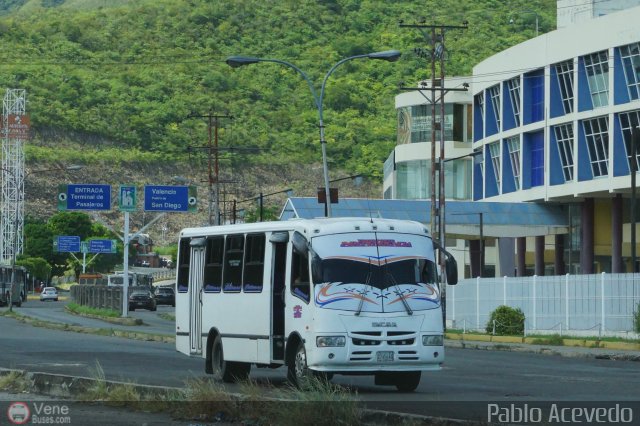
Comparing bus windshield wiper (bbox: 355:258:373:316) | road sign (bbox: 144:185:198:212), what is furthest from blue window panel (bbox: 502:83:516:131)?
bus windshield wiper (bbox: 355:258:373:316)

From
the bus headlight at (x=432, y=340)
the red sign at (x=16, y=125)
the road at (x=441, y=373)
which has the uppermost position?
the red sign at (x=16, y=125)

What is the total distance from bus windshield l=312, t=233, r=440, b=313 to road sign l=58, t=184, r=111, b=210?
4873cm

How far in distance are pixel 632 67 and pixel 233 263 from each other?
48.9 metres

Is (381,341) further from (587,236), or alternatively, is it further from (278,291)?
(587,236)

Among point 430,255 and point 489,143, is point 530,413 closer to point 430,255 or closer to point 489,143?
point 430,255

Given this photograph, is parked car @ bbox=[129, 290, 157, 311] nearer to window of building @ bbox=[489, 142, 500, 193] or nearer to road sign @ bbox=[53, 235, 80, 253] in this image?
window of building @ bbox=[489, 142, 500, 193]

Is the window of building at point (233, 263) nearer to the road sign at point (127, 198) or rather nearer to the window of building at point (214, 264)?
the window of building at point (214, 264)

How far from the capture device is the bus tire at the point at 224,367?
2478 cm

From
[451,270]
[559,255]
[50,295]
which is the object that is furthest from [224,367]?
[50,295]

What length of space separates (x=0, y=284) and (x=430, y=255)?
71650 millimetres

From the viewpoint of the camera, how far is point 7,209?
148 metres

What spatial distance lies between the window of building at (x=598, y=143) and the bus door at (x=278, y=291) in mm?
51597

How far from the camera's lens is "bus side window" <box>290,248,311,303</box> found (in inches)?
887

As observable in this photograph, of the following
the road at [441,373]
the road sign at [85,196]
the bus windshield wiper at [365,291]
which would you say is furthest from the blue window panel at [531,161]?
the bus windshield wiper at [365,291]
